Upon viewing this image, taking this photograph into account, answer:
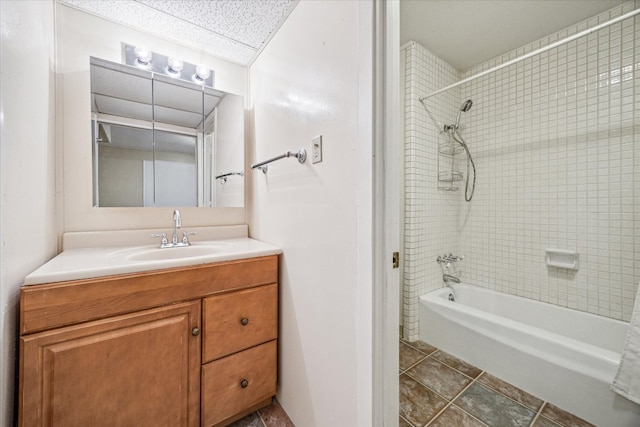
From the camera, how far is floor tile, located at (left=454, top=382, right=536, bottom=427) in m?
1.18

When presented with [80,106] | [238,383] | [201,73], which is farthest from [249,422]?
[201,73]

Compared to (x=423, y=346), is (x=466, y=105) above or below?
above

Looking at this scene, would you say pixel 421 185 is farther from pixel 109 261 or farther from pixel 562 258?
pixel 109 261

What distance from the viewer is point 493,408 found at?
126cm

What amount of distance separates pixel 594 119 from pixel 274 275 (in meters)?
2.38

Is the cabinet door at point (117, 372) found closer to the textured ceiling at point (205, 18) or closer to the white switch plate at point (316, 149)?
the white switch plate at point (316, 149)

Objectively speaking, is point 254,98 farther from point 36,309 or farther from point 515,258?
point 515,258

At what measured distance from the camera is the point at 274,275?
124 centimetres

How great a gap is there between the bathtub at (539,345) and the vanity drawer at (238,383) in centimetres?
129

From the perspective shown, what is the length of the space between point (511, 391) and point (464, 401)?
31 centimetres

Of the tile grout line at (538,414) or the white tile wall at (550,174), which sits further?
the white tile wall at (550,174)

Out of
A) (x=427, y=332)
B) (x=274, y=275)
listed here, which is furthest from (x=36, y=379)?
(x=427, y=332)

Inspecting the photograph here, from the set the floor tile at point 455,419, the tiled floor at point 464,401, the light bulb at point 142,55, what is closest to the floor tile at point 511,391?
the tiled floor at point 464,401

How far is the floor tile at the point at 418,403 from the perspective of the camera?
3.97 ft
